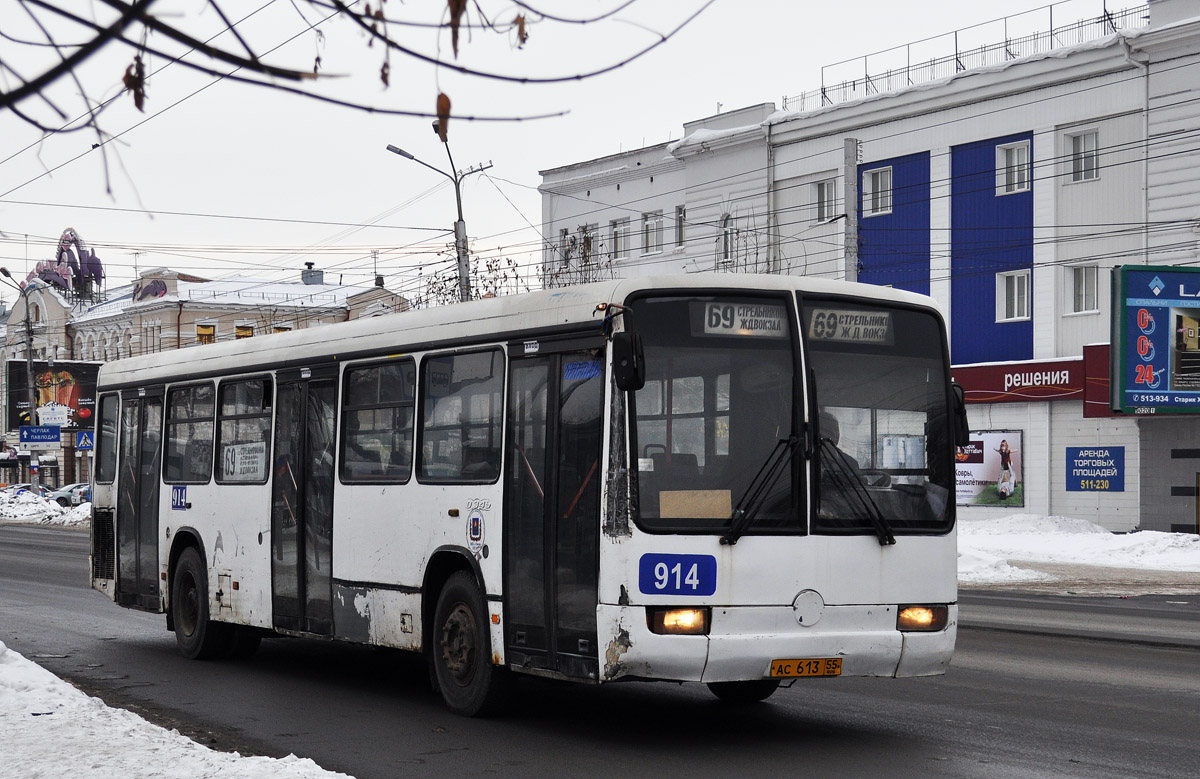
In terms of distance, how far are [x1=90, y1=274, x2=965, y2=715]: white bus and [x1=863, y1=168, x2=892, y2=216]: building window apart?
29.9 metres

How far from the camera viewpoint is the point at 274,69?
3.25 meters

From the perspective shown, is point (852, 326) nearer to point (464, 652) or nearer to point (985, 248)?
point (464, 652)

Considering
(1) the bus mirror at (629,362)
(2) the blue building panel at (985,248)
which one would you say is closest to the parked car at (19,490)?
(2) the blue building panel at (985,248)

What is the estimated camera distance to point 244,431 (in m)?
13.5

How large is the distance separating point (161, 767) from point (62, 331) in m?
91.1

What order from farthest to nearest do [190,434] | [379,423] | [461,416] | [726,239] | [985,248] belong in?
[726,239]
[985,248]
[190,434]
[379,423]
[461,416]

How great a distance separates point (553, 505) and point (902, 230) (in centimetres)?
3127

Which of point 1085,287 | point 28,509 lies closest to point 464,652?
point 1085,287

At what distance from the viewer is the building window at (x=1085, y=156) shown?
116 feet

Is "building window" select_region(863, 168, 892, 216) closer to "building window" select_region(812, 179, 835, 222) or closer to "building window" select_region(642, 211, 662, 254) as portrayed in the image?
"building window" select_region(812, 179, 835, 222)

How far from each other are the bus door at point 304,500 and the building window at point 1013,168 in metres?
27.2

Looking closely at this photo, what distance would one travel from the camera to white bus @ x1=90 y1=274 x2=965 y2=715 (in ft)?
29.0

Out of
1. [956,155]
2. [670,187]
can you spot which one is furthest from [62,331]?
[956,155]

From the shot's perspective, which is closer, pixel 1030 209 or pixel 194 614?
pixel 194 614
